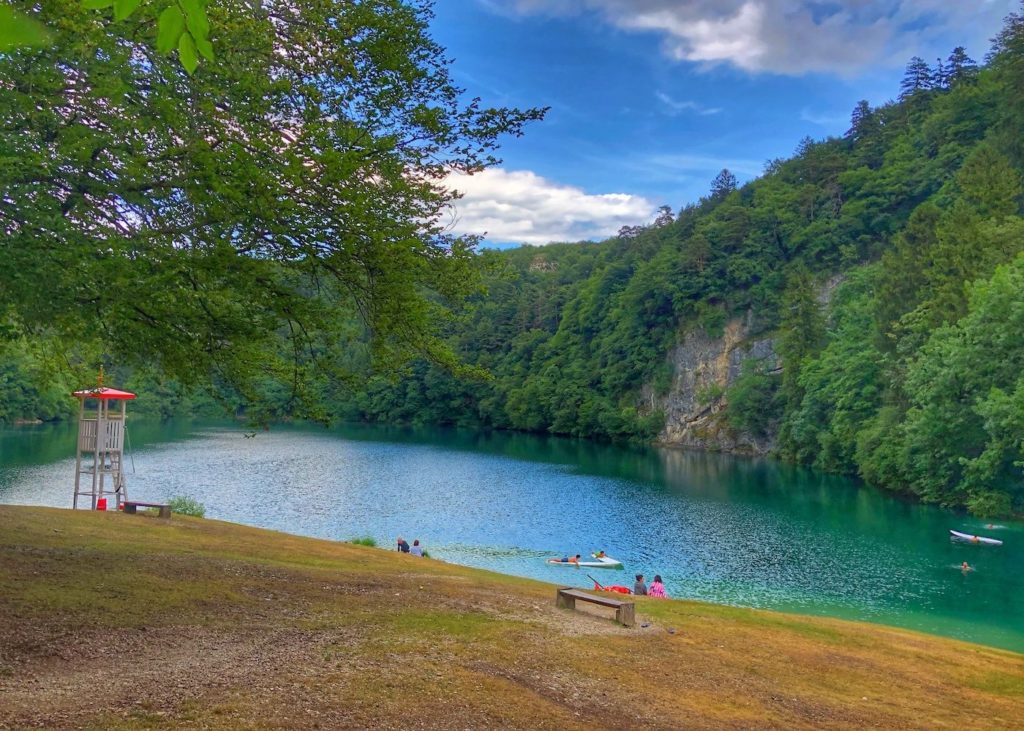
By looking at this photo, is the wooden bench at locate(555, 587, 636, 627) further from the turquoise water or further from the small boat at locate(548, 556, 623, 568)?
the small boat at locate(548, 556, 623, 568)

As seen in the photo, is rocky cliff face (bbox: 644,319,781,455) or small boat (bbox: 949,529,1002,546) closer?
small boat (bbox: 949,529,1002,546)

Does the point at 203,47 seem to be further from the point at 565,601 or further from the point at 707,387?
the point at 707,387

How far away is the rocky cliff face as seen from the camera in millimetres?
91250

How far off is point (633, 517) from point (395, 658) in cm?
3628

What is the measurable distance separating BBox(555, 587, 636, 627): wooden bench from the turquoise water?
14.1 m

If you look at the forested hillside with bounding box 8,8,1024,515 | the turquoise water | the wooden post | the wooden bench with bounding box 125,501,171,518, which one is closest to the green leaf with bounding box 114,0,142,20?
the forested hillside with bounding box 8,8,1024,515

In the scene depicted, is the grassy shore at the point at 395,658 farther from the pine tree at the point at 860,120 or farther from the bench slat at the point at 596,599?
the pine tree at the point at 860,120

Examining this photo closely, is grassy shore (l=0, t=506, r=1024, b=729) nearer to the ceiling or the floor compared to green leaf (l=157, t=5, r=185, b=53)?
nearer to the floor

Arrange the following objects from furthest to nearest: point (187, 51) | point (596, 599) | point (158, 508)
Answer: point (158, 508) → point (596, 599) → point (187, 51)

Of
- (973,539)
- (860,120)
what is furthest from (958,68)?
(973,539)

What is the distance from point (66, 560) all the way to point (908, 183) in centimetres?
9380

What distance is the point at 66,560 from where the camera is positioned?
1345 cm

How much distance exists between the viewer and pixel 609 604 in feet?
47.1

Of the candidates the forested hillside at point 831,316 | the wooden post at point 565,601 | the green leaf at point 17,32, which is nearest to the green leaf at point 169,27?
the green leaf at point 17,32
